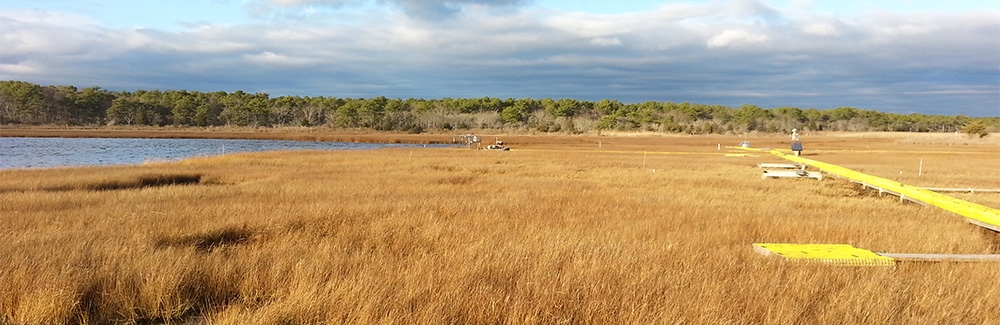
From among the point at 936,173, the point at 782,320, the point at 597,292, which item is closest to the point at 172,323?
the point at 597,292

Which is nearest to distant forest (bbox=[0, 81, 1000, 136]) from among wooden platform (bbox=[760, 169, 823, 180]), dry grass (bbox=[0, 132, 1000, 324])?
wooden platform (bbox=[760, 169, 823, 180])

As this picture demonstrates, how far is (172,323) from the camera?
201 inches

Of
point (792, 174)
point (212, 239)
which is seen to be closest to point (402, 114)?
point (792, 174)

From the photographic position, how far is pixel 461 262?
6.97m

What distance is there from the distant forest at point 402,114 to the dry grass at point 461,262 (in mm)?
91016

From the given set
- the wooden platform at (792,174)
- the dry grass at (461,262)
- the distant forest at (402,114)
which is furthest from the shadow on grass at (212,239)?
the distant forest at (402,114)

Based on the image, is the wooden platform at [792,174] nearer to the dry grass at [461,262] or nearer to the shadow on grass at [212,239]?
the dry grass at [461,262]

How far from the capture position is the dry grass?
5.24 metres

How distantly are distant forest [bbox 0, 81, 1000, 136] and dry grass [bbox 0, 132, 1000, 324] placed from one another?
9102 cm

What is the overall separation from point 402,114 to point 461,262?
121m

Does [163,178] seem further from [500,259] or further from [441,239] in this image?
[500,259]

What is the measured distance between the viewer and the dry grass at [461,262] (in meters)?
5.24

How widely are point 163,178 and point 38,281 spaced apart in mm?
15570

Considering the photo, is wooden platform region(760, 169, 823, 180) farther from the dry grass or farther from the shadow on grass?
the shadow on grass
